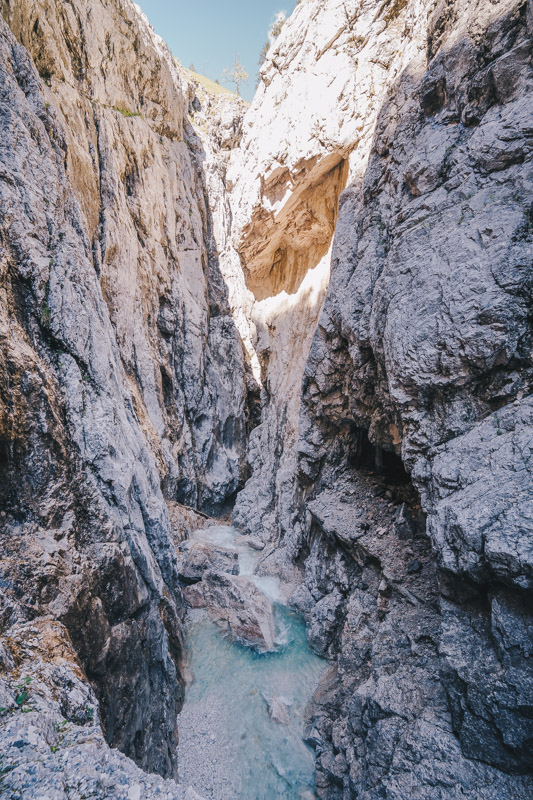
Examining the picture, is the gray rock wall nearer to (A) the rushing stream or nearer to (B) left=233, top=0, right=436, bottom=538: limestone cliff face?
(A) the rushing stream

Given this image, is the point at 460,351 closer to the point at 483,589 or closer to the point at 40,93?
the point at 483,589

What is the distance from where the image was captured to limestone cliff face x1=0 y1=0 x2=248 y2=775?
4883 millimetres

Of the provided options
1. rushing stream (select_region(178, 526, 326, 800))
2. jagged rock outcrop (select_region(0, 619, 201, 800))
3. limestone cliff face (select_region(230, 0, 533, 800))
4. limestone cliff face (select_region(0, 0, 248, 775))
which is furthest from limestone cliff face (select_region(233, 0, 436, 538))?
jagged rock outcrop (select_region(0, 619, 201, 800))

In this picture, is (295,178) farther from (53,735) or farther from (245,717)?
(245,717)

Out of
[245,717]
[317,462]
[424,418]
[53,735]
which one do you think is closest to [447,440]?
[424,418]

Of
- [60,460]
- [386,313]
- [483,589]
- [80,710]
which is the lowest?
[80,710]

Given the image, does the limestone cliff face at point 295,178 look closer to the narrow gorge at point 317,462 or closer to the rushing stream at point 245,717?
the narrow gorge at point 317,462

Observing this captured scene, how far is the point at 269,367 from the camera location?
22.6 metres

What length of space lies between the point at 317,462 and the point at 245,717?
8.36 meters


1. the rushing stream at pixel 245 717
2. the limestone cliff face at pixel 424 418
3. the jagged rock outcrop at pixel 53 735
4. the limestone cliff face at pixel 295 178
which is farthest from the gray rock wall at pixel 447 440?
the jagged rock outcrop at pixel 53 735

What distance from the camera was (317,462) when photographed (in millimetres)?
14070

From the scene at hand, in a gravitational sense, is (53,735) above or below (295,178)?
below

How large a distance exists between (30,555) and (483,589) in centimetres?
732

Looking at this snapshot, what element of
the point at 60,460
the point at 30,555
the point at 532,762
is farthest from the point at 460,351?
the point at 30,555
